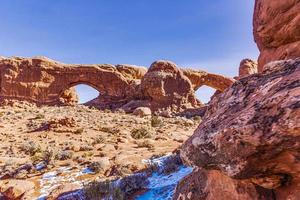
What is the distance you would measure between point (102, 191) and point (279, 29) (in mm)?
4820

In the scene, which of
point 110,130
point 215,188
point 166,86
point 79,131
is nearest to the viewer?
point 215,188

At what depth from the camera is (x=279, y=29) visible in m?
4.84

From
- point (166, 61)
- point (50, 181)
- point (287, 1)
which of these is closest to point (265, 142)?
point (287, 1)

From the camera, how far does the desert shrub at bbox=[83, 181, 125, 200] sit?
5680mm

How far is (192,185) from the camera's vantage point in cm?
383

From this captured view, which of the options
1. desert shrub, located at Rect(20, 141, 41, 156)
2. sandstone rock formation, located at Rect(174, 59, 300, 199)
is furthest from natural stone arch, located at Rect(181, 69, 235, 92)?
sandstone rock formation, located at Rect(174, 59, 300, 199)

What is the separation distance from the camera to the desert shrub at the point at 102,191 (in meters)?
5.68

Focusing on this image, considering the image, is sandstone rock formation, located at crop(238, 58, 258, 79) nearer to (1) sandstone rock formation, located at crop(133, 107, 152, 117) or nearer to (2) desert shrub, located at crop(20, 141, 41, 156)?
(1) sandstone rock formation, located at crop(133, 107, 152, 117)

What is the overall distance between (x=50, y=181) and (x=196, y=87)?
103 ft

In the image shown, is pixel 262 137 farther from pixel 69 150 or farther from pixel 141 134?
pixel 141 134

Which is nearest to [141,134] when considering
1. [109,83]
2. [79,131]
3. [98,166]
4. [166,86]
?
[79,131]

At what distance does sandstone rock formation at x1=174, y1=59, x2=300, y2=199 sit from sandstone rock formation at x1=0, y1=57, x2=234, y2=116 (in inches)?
887

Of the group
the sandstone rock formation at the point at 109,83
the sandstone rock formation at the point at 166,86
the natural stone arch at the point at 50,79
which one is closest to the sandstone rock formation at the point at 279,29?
the sandstone rock formation at the point at 109,83

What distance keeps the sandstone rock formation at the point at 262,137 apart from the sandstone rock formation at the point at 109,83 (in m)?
22.5
